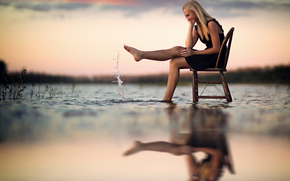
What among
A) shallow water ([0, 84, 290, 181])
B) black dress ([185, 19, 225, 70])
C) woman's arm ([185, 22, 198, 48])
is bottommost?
shallow water ([0, 84, 290, 181])

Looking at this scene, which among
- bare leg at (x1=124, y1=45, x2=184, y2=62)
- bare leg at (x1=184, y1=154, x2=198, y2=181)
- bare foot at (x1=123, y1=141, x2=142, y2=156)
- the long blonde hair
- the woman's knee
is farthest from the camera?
the woman's knee

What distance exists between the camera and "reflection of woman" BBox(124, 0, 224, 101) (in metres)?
6.11

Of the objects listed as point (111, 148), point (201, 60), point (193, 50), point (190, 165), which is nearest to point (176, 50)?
point (193, 50)

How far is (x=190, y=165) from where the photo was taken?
2.03 metres

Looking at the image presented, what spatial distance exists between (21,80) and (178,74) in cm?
372

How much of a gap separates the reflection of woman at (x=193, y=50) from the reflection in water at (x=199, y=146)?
7.90 feet

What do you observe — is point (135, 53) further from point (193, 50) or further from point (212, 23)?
point (212, 23)

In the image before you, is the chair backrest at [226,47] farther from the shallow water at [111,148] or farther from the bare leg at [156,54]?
the shallow water at [111,148]

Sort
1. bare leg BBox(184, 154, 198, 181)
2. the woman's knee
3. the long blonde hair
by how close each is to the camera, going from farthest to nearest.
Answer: the woman's knee → the long blonde hair → bare leg BBox(184, 154, 198, 181)

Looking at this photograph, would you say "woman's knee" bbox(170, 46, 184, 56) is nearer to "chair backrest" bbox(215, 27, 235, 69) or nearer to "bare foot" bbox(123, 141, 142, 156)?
"chair backrest" bbox(215, 27, 235, 69)

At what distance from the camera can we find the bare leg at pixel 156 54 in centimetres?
616

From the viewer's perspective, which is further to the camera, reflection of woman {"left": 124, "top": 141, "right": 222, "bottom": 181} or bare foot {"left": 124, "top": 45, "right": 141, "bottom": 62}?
bare foot {"left": 124, "top": 45, "right": 141, "bottom": 62}

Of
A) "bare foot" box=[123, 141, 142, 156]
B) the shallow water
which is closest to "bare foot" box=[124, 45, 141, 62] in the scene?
the shallow water

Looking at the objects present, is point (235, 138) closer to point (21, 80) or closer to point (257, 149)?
point (257, 149)
